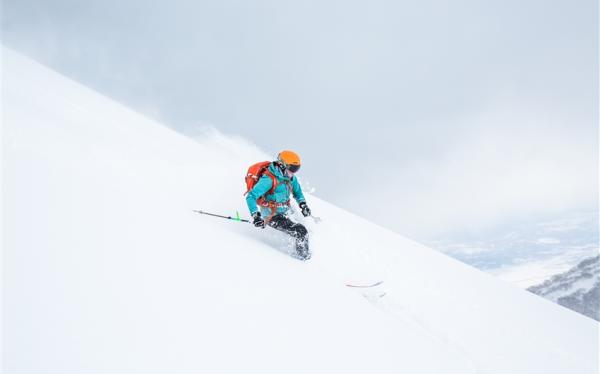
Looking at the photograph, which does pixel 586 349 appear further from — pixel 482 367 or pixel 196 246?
pixel 196 246

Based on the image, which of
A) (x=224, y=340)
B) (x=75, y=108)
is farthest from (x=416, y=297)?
(x=75, y=108)

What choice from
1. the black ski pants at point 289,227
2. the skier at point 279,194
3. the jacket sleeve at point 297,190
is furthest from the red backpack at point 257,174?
the jacket sleeve at point 297,190

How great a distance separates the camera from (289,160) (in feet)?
21.1

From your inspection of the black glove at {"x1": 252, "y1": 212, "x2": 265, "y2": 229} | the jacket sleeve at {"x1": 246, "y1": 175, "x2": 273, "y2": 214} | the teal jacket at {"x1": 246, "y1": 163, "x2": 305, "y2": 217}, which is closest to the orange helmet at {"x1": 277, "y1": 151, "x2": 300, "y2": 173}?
the teal jacket at {"x1": 246, "y1": 163, "x2": 305, "y2": 217}

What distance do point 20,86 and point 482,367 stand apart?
11593mm

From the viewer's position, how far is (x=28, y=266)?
7.54 ft

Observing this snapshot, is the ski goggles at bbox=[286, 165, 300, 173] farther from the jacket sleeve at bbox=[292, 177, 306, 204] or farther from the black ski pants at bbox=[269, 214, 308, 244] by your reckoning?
the black ski pants at bbox=[269, 214, 308, 244]

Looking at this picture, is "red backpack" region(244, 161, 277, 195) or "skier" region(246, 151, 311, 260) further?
"red backpack" region(244, 161, 277, 195)

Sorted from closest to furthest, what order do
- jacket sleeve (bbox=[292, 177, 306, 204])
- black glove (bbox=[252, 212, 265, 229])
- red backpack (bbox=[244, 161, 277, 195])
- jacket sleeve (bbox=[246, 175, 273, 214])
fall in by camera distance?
black glove (bbox=[252, 212, 265, 229]) → jacket sleeve (bbox=[246, 175, 273, 214]) → red backpack (bbox=[244, 161, 277, 195]) → jacket sleeve (bbox=[292, 177, 306, 204])

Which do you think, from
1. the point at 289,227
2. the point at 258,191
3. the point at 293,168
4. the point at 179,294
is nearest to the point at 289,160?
the point at 293,168

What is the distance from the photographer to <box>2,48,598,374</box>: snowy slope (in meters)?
2.04

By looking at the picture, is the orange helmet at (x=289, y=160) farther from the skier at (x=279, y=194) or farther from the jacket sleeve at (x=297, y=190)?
the jacket sleeve at (x=297, y=190)

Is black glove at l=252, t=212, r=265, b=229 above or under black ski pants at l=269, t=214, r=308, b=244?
under

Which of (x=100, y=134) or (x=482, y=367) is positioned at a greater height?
(x=100, y=134)
